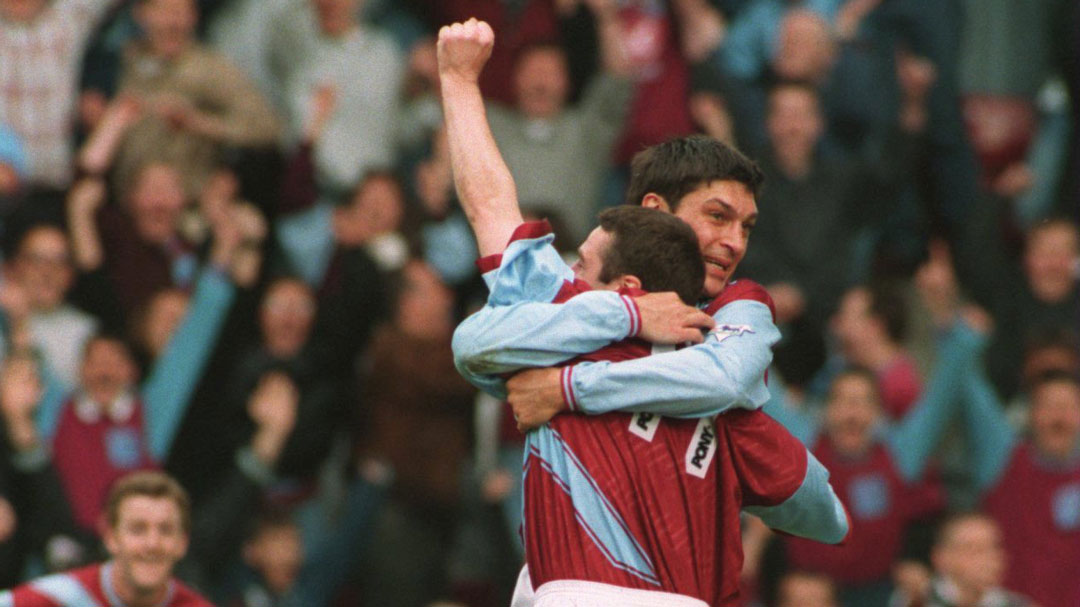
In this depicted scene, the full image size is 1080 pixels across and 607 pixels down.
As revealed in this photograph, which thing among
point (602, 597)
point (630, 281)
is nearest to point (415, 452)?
Result: point (630, 281)

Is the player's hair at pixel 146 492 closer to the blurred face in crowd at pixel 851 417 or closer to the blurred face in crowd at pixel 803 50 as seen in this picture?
the blurred face in crowd at pixel 851 417

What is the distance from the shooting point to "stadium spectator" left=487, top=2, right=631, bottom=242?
381 inches

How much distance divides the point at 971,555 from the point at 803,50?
288cm

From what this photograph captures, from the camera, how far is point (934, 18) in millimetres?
10430

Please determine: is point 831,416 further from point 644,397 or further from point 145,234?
point 644,397

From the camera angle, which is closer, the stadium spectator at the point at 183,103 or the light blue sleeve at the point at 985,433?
the light blue sleeve at the point at 985,433

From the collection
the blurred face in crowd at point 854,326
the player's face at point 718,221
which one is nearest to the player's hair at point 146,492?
the player's face at point 718,221

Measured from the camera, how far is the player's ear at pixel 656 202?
4645mm

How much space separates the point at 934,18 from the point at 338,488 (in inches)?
159

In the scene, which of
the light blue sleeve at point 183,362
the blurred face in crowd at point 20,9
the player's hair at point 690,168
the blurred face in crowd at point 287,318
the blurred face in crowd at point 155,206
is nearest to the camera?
the player's hair at point 690,168

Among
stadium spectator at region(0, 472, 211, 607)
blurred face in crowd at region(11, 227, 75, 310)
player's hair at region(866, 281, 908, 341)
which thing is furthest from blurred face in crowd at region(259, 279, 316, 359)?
player's hair at region(866, 281, 908, 341)

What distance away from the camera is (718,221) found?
4574 millimetres

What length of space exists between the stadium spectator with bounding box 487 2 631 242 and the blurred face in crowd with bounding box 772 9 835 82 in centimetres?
79

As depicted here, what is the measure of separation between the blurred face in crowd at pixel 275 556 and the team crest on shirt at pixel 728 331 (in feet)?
15.3
